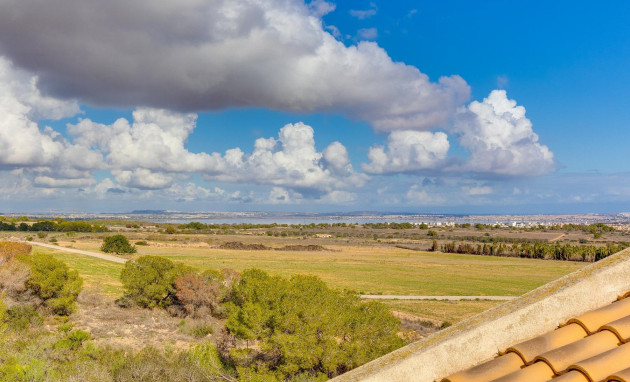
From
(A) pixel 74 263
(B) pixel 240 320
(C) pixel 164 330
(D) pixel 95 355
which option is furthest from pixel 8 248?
(B) pixel 240 320

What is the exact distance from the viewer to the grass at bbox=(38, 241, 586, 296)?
48.4 m

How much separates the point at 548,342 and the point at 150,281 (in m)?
30.5

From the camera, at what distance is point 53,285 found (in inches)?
1045

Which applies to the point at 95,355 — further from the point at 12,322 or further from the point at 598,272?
the point at 598,272

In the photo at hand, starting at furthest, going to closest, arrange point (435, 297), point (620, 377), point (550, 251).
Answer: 1. point (550, 251)
2. point (435, 297)
3. point (620, 377)

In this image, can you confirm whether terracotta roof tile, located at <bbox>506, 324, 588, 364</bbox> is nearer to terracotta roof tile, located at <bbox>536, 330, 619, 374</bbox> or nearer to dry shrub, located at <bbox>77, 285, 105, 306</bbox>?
terracotta roof tile, located at <bbox>536, 330, 619, 374</bbox>

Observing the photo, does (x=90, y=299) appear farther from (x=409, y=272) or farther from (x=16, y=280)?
(x=409, y=272)

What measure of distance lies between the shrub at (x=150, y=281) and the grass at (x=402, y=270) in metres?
6.32

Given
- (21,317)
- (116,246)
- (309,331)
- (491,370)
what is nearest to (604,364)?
(491,370)

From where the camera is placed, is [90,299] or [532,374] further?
[90,299]

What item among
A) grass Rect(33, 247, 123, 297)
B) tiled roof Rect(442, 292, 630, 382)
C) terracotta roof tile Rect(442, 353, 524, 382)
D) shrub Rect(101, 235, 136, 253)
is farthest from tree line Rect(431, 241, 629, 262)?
terracotta roof tile Rect(442, 353, 524, 382)

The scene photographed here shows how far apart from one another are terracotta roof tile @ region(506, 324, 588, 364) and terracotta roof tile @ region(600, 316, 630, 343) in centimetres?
18

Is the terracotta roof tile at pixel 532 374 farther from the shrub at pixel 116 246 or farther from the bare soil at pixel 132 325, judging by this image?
the shrub at pixel 116 246

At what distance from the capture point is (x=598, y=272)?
3736 mm
